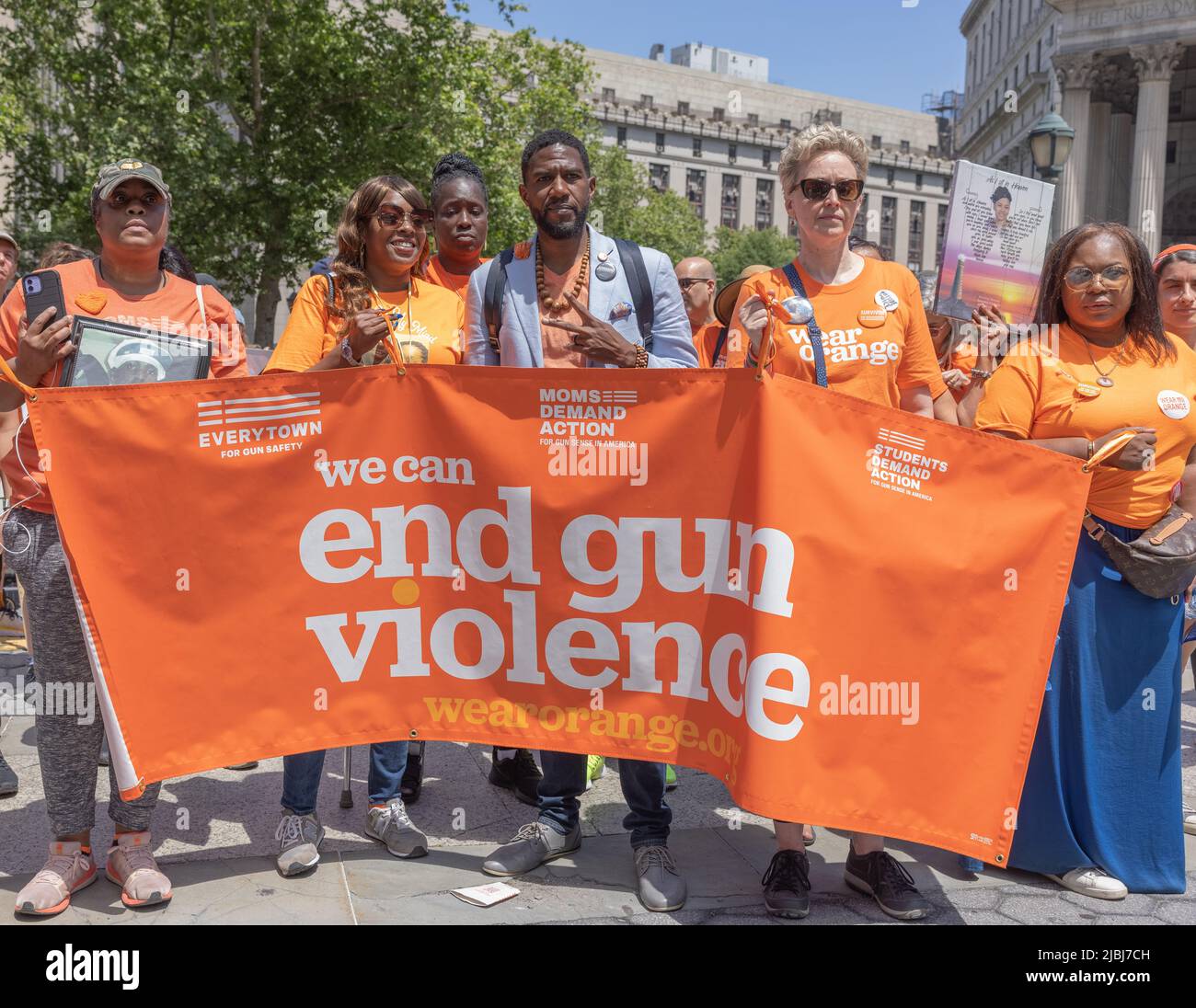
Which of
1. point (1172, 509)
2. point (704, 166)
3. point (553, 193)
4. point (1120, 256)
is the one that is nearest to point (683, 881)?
point (1172, 509)

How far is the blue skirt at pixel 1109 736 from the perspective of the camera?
151 inches

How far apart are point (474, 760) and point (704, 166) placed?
98615 mm

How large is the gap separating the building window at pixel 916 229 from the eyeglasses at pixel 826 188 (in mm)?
112064

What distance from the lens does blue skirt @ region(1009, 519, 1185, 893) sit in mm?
3842

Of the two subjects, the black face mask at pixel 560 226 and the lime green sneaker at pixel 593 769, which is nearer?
the black face mask at pixel 560 226

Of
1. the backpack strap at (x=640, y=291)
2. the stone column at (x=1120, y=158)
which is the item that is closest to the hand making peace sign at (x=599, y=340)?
the backpack strap at (x=640, y=291)

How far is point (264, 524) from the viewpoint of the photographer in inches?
138

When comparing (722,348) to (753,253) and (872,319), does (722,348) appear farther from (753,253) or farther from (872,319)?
(753,253)

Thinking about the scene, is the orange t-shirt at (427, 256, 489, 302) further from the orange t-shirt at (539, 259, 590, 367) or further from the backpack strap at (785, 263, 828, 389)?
the backpack strap at (785, 263, 828, 389)

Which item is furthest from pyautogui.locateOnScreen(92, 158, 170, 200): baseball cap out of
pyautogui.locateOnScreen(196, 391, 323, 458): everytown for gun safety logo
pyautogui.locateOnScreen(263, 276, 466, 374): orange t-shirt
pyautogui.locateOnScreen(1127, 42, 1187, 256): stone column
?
pyautogui.locateOnScreen(1127, 42, 1187, 256): stone column

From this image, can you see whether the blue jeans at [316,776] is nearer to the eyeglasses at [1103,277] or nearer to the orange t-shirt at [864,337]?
the orange t-shirt at [864,337]

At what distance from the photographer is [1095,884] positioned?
377 centimetres

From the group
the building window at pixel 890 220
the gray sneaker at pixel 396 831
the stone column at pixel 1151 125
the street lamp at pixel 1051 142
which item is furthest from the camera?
the building window at pixel 890 220

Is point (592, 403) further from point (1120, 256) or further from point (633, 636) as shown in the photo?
point (1120, 256)
